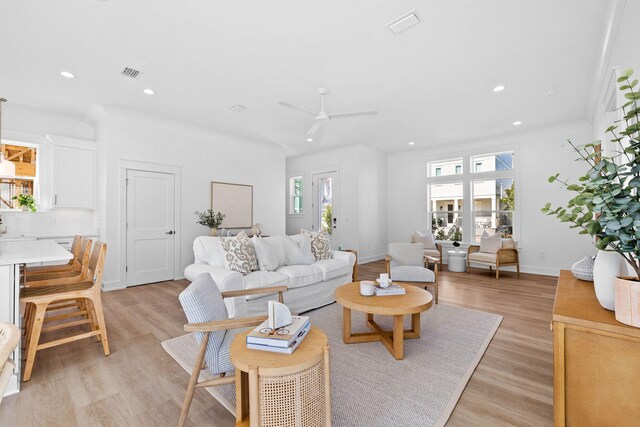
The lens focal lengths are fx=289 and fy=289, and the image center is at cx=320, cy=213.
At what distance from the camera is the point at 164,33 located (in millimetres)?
2758

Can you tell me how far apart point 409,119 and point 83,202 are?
5.81 m

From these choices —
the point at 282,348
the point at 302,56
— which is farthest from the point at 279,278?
the point at 302,56

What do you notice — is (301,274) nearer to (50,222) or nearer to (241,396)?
(241,396)

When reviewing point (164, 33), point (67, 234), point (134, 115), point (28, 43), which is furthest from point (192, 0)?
point (67, 234)

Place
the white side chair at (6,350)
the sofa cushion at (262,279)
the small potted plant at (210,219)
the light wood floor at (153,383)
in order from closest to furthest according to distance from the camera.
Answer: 1. the white side chair at (6,350)
2. the light wood floor at (153,383)
3. the sofa cushion at (262,279)
4. the small potted plant at (210,219)

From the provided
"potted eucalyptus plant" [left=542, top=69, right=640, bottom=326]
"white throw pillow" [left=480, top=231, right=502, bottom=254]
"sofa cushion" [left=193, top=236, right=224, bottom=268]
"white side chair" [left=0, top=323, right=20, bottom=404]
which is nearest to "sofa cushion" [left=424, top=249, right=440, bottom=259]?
"white throw pillow" [left=480, top=231, right=502, bottom=254]

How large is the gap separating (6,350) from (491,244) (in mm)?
6512

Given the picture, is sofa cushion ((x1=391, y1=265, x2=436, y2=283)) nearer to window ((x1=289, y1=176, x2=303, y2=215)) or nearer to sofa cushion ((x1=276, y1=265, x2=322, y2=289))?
sofa cushion ((x1=276, y1=265, x2=322, y2=289))

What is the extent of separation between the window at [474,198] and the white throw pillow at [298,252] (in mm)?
4293

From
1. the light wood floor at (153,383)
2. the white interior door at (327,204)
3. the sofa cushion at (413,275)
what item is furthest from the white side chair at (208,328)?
the white interior door at (327,204)

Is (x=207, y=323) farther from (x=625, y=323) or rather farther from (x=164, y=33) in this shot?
(x=164, y=33)

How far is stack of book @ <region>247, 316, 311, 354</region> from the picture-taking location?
1.43 meters

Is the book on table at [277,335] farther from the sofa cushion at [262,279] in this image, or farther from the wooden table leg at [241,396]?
the sofa cushion at [262,279]

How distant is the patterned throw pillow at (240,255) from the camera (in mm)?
3232
